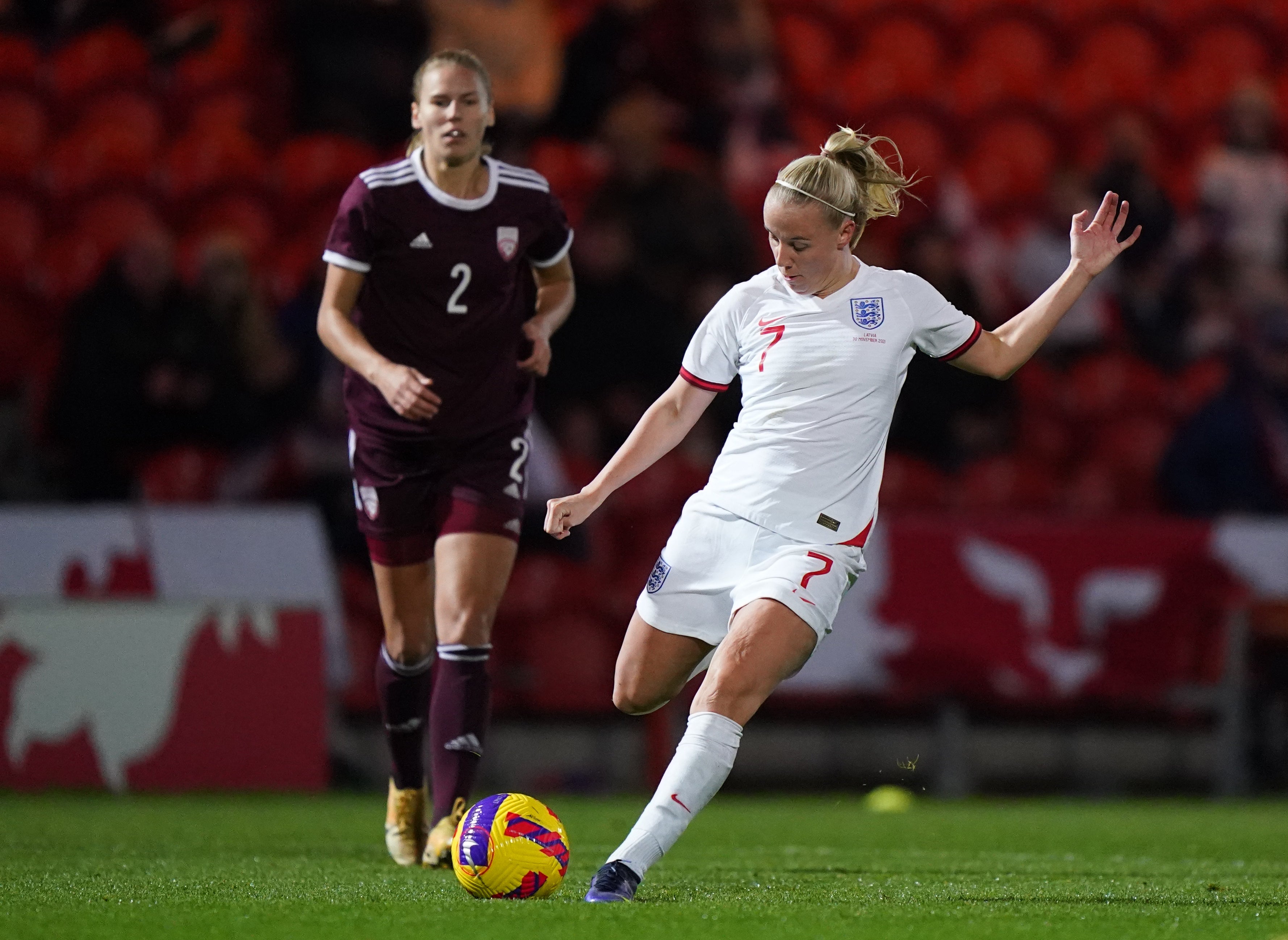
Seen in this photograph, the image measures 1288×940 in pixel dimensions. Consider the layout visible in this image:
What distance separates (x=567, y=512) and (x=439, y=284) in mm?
1367

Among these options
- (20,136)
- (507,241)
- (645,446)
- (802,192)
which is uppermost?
(20,136)

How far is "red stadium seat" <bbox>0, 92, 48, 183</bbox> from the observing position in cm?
1028

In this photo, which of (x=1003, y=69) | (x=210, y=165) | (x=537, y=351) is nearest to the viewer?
(x=537, y=351)

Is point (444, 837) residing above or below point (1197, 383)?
below

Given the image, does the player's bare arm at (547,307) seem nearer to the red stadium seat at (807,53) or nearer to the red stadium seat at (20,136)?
the red stadium seat at (20,136)

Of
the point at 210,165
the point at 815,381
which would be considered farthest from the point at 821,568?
the point at 210,165

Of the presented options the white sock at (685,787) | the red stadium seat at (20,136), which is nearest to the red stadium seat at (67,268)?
the red stadium seat at (20,136)

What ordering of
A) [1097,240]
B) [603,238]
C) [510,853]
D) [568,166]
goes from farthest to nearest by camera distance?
[568,166], [603,238], [1097,240], [510,853]

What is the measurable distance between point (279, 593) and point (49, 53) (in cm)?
430

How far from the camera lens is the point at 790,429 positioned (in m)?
4.54

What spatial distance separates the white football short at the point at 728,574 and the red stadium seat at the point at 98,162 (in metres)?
6.77

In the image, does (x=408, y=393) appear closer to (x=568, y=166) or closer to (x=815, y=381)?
(x=815, y=381)

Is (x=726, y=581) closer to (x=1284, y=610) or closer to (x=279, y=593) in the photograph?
(x=279, y=593)

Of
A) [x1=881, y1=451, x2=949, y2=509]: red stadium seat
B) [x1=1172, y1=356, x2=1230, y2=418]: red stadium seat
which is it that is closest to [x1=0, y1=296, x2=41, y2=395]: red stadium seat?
[x1=881, y1=451, x2=949, y2=509]: red stadium seat
